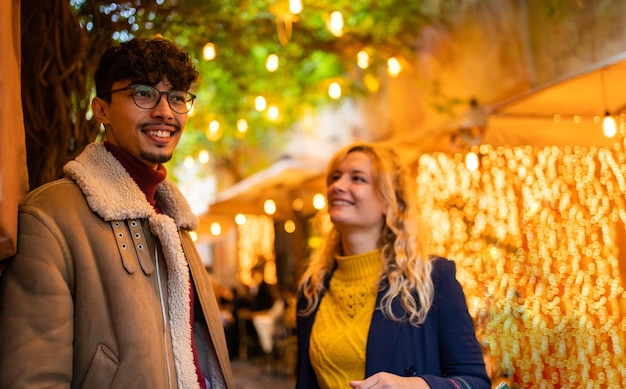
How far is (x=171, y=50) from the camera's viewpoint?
1819 millimetres

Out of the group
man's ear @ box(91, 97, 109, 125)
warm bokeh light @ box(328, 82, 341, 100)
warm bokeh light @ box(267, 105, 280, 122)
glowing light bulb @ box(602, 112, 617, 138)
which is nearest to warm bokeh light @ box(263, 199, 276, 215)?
warm bokeh light @ box(267, 105, 280, 122)

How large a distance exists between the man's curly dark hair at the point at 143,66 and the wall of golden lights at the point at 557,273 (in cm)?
215

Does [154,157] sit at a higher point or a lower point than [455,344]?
higher

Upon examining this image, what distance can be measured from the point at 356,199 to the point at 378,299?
410 millimetres

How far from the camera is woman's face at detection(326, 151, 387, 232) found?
249 centimetres

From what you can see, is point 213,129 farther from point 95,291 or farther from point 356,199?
point 95,291

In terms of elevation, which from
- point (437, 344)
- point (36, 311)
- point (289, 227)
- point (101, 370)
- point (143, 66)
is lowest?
point (437, 344)

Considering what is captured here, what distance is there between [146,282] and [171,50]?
66cm

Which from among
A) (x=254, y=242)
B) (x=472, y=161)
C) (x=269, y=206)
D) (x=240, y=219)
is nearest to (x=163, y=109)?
(x=472, y=161)

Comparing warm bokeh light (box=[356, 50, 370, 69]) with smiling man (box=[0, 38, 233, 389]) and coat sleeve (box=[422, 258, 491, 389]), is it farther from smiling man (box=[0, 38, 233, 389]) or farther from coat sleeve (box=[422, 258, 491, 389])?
smiling man (box=[0, 38, 233, 389])

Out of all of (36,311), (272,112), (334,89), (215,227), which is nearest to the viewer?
(36,311)

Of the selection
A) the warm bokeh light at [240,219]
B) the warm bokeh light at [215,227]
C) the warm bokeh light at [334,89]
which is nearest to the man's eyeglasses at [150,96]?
the warm bokeh light at [334,89]

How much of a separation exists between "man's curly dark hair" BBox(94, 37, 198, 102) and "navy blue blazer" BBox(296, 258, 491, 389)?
108 centimetres

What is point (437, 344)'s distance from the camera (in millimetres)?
2180
